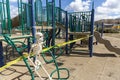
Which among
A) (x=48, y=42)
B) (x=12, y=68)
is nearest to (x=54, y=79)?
(x=12, y=68)

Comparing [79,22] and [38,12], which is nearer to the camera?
[38,12]

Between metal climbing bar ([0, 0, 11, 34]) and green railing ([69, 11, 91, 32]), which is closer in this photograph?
metal climbing bar ([0, 0, 11, 34])

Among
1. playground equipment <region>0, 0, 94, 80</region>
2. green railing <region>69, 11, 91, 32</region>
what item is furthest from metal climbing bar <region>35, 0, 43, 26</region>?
green railing <region>69, 11, 91, 32</region>

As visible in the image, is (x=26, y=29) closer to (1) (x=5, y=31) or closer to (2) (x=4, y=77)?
(1) (x=5, y=31)

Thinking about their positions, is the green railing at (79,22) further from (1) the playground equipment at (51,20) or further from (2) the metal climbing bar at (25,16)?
(2) the metal climbing bar at (25,16)

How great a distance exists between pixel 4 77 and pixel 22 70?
2.74 ft

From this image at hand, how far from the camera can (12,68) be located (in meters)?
6.10

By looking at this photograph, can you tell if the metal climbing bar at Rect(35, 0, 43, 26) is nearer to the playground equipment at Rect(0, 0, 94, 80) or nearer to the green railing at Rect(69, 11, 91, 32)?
the playground equipment at Rect(0, 0, 94, 80)

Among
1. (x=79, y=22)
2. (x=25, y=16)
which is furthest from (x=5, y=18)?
(x=79, y=22)

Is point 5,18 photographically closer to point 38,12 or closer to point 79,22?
Result: point 38,12

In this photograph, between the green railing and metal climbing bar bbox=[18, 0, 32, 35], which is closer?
metal climbing bar bbox=[18, 0, 32, 35]

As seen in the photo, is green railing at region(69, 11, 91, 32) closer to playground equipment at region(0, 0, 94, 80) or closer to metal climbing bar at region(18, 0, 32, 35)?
playground equipment at region(0, 0, 94, 80)

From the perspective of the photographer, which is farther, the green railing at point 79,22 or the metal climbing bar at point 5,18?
the green railing at point 79,22

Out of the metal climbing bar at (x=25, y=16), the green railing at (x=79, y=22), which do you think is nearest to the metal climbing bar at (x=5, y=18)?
the metal climbing bar at (x=25, y=16)
